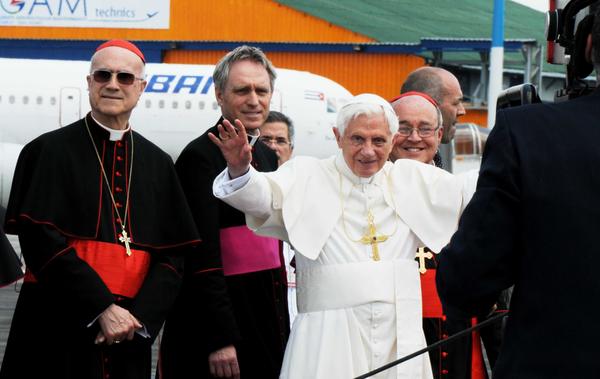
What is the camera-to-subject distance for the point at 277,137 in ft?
23.0

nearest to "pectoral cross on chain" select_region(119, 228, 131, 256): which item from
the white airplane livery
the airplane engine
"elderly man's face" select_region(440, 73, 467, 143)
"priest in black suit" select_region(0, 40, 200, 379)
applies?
"priest in black suit" select_region(0, 40, 200, 379)

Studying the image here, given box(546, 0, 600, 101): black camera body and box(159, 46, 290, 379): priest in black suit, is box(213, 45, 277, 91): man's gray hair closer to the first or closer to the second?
box(159, 46, 290, 379): priest in black suit

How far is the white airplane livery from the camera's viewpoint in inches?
1081

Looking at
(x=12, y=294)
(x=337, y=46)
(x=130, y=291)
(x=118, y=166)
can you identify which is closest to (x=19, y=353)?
(x=130, y=291)

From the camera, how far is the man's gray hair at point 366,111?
4047 mm

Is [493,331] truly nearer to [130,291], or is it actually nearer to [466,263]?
[130,291]

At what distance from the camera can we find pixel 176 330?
4.49 metres

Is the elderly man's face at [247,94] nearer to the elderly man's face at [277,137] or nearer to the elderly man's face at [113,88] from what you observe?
the elderly man's face at [113,88]

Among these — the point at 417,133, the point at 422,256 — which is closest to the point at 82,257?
the point at 422,256

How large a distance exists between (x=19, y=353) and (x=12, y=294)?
837cm

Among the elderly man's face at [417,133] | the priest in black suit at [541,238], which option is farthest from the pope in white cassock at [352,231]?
the priest in black suit at [541,238]

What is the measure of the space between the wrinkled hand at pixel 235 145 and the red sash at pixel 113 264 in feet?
1.93

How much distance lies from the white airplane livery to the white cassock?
23.1 meters

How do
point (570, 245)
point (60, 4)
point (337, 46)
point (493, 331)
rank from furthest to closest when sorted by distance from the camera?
point (60, 4) → point (337, 46) → point (493, 331) → point (570, 245)
